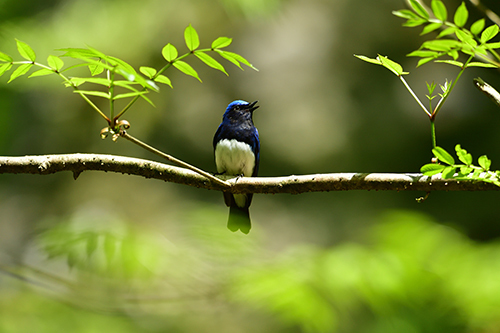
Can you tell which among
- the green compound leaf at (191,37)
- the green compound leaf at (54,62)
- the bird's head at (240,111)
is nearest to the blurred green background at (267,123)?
the bird's head at (240,111)

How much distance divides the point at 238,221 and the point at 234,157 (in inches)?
25.2

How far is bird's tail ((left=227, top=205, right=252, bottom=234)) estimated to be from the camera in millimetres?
3218

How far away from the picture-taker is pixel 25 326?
3.36 meters

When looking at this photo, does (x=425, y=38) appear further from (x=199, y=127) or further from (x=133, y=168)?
(x=133, y=168)

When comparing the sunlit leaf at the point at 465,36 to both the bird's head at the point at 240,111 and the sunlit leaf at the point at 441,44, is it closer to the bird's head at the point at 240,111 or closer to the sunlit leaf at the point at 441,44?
the sunlit leaf at the point at 441,44

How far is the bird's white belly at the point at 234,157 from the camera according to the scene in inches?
146

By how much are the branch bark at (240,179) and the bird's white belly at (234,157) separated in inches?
76.0

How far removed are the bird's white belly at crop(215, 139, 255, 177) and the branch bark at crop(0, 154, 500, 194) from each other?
1931 millimetres

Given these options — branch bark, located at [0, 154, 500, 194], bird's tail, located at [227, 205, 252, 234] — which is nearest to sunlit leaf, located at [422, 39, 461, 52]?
branch bark, located at [0, 154, 500, 194]

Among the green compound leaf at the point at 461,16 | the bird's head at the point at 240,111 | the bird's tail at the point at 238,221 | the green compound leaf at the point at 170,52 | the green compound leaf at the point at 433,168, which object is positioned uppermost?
the bird's head at the point at 240,111

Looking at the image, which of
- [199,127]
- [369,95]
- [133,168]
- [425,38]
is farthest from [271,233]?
[133,168]

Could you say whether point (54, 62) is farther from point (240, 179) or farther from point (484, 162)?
point (484, 162)

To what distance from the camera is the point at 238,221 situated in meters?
3.34

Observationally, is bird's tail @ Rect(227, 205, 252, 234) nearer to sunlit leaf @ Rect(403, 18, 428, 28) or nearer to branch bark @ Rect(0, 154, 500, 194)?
branch bark @ Rect(0, 154, 500, 194)
